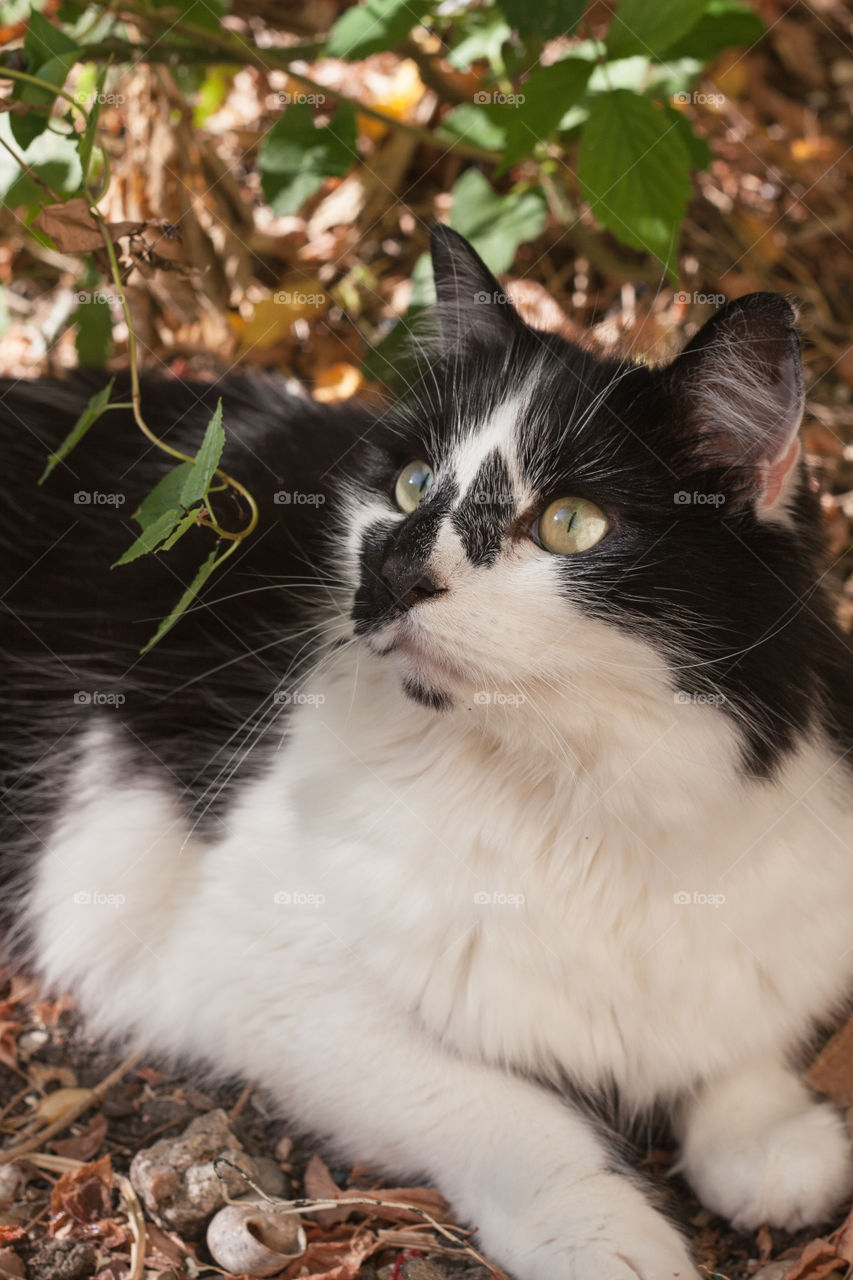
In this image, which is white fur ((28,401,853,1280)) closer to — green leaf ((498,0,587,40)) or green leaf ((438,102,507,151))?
green leaf ((498,0,587,40))

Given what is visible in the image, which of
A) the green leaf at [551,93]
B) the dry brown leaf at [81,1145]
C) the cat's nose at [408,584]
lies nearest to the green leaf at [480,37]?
the green leaf at [551,93]

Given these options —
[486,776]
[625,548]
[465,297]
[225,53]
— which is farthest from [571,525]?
[225,53]

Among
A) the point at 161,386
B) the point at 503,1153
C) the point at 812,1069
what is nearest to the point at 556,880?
the point at 503,1153

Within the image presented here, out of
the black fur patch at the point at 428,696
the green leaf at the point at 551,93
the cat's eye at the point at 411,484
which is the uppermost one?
the green leaf at the point at 551,93

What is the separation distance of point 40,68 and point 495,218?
101 cm

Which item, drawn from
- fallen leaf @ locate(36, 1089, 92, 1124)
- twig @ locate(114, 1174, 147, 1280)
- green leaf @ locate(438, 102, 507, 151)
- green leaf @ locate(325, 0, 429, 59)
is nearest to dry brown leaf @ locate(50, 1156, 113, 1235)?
twig @ locate(114, 1174, 147, 1280)

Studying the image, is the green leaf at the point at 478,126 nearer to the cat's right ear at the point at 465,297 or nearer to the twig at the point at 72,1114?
the cat's right ear at the point at 465,297

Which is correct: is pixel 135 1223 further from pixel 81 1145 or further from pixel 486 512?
pixel 486 512

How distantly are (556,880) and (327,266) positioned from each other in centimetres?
213

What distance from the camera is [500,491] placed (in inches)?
53.0

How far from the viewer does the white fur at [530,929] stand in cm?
131

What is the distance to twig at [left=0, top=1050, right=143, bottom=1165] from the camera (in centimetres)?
168

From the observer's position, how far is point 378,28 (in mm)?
2002

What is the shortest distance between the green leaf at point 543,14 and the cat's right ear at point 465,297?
1.34ft
